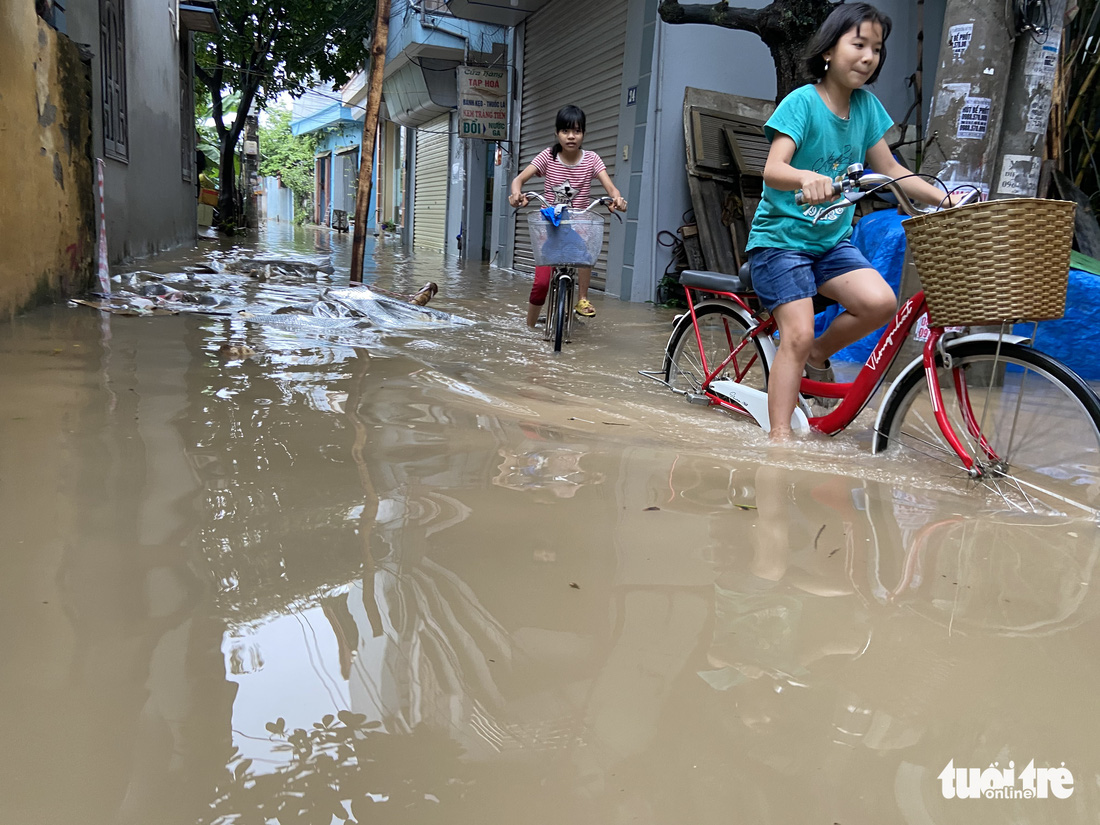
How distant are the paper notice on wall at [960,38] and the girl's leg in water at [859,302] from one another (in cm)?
186

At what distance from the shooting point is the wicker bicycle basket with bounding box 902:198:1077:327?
2.37 metres

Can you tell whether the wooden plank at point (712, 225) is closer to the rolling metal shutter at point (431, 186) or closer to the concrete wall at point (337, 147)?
the rolling metal shutter at point (431, 186)

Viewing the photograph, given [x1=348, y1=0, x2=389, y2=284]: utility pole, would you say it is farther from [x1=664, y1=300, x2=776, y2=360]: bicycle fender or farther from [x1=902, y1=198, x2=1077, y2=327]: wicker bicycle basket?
[x1=902, y1=198, x2=1077, y2=327]: wicker bicycle basket

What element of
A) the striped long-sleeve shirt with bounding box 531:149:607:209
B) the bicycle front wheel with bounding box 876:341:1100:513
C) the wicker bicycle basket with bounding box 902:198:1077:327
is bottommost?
the bicycle front wheel with bounding box 876:341:1100:513

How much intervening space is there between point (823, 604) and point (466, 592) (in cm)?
80

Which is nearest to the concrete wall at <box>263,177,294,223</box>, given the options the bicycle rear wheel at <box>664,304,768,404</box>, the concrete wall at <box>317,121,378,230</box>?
the concrete wall at <box>317,121,378,230</box>

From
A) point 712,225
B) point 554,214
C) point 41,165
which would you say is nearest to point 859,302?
point 554,214

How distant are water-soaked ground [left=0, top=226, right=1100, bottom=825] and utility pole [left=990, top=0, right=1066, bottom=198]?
2.09 meters

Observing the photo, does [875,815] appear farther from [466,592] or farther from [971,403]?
[971,403]

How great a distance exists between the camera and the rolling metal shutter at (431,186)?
20.8 m

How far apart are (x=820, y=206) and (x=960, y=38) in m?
1.97

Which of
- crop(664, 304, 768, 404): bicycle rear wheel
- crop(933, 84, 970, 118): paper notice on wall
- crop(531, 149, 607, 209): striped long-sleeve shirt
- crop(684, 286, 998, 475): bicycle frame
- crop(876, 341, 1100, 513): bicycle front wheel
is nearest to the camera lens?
crop(876, 341, 1100, 513): bicycle front wheel

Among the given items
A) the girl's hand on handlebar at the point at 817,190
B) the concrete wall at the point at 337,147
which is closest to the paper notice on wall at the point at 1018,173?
the girl's hand on handlebar at the point at 817,190

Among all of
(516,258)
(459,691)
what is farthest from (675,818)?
(516,258)
